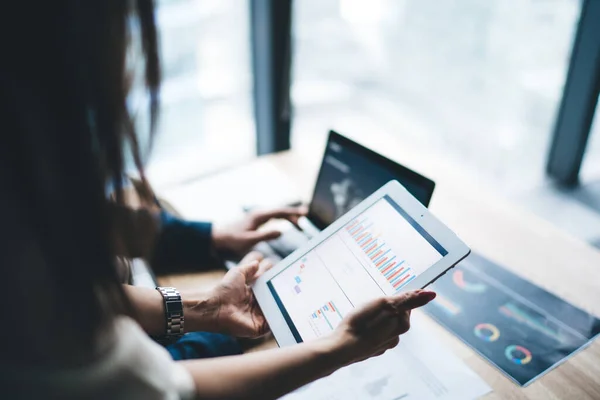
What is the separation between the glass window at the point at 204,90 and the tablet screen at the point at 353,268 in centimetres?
107

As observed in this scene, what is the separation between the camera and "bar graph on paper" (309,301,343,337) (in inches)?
31.2

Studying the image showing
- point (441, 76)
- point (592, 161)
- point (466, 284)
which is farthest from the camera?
point (441, 76)

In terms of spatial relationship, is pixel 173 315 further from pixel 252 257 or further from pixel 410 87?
pixel 410 87

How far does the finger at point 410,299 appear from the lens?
72cm

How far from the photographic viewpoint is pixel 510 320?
931 millimetres

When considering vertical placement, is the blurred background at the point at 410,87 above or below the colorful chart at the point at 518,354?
above

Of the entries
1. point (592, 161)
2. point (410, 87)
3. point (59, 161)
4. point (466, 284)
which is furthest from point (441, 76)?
point (59, 161)

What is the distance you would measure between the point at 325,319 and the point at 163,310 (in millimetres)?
284

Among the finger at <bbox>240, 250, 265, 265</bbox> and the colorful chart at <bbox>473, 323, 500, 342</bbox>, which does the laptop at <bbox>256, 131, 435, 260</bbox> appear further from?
the colorful chart at <bbox>473, 323, 500, 342</bbox>

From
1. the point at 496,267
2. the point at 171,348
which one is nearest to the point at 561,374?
the point at 496,267

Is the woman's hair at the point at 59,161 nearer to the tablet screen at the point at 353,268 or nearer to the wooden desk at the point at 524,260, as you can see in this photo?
the tablet screen at the point at 353,268

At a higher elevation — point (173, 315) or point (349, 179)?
point (349, 179)

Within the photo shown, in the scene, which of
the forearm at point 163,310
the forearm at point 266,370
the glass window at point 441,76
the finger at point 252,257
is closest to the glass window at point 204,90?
the glass window at point 441,76

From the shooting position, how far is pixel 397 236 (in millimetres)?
825
